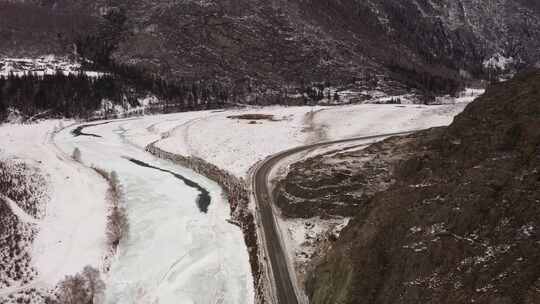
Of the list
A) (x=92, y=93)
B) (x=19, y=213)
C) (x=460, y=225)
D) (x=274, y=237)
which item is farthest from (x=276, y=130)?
(x=92, y=93)

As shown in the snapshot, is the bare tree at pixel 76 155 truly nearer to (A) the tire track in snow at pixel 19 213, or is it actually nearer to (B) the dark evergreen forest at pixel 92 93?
(A) the tire track in snow at pixel 19 213

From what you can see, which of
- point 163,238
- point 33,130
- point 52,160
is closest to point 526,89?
point 163,238

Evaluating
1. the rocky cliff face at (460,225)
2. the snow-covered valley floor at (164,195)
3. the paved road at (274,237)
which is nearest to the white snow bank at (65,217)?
the snow-covered valley floor at (164,195)

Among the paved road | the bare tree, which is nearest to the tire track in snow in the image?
the paved road

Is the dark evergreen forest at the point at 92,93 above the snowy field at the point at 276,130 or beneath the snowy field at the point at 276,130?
above

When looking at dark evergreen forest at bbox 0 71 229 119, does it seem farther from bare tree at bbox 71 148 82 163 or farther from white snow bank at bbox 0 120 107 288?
bare tree at bbox 71 148 82 163

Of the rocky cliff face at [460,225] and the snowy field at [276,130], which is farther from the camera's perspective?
the snowy field at [276,130]

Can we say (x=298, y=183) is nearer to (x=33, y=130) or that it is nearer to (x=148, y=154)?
(x=148, y=154)
